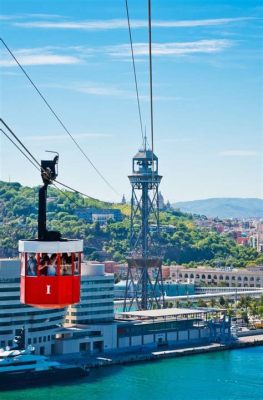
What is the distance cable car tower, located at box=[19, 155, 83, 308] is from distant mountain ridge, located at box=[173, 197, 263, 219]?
12302cm

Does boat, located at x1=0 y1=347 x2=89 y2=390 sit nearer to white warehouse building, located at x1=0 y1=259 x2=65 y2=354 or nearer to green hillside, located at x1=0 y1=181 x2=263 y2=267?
white warehouse building, located at x1=0 y1=259 x2=65 y2=354

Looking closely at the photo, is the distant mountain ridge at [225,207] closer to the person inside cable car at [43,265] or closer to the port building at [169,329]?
the port building at [169,329]

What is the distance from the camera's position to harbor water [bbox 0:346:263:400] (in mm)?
11766

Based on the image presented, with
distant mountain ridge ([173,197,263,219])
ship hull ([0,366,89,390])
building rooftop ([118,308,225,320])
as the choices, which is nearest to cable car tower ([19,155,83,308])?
ship hull ([0,366,89,390])

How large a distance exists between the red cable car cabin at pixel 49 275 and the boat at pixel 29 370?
33.1 ft

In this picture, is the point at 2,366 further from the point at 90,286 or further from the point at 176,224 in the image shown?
the point at 176,224

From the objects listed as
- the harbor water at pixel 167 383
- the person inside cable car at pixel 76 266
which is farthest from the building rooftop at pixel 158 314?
the person inside cable car at pixel 76 266

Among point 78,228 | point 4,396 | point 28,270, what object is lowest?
point 4,396

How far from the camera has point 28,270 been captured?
276 centimetres

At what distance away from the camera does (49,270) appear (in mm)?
2736

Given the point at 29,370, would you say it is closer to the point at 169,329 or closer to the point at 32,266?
the point at 169,329

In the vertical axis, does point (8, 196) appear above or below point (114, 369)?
above

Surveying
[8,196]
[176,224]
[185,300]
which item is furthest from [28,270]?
[8,196]

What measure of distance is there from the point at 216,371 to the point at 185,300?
1103cm
